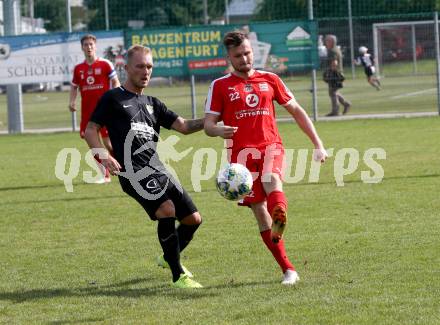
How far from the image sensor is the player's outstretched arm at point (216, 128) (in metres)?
6.82

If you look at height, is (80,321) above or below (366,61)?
below

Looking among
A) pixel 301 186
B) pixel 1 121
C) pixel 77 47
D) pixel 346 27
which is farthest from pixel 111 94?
pixel 1 121

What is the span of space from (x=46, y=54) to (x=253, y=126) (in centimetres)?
1696

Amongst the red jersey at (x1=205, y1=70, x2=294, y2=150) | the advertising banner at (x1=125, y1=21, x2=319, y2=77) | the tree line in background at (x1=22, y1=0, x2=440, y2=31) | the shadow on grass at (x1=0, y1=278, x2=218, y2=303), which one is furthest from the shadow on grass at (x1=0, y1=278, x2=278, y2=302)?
the tree line in background at (x1=22, y1=0, x2=440, y2=31)

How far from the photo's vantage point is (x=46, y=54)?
23.3m

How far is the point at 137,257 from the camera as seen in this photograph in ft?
27.3

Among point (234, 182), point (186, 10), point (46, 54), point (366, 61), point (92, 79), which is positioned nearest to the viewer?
point (234, 182)

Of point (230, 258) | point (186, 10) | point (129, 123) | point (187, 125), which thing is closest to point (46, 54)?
point (230, 258)

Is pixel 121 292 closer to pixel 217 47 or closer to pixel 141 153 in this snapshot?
pixel 141 153

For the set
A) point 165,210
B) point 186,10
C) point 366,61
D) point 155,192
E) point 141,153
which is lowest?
point 165,210

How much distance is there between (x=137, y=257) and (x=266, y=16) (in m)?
30.6

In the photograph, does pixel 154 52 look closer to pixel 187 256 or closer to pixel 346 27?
pixel 346 27

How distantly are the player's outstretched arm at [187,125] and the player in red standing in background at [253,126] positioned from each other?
0.28 m

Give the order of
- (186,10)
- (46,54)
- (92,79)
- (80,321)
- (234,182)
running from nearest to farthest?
(80,321) < (234,182) < (92,79) < (46,54) < (186,10)
